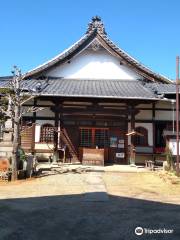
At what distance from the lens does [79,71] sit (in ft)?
75.4

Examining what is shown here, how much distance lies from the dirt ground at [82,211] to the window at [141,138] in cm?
746

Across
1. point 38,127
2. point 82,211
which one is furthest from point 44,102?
point 82,211

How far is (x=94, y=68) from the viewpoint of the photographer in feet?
75.6

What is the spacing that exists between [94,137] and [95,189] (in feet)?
29.2

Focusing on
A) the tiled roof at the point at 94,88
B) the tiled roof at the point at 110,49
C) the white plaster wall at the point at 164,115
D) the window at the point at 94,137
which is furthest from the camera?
the tiled roof at the point at 110,49

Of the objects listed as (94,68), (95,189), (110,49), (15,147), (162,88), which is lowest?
(95,189)

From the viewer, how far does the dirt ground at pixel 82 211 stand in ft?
22.4

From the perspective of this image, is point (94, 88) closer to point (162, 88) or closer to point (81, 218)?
point (162, 88)

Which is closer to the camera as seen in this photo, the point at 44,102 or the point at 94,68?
the point at 44,102

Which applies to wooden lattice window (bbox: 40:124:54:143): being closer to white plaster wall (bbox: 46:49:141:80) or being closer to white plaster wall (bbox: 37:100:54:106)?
white plaster wall (bbox: 37:100:54:106)

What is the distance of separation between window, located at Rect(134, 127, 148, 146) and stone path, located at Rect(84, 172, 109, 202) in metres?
5.98

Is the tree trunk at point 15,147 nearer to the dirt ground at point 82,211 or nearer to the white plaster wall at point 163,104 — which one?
the dirt ground at point 82,211

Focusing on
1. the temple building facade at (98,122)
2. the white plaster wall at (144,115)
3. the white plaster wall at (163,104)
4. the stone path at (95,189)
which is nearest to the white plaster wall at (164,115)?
the temple building facade at (98,122)

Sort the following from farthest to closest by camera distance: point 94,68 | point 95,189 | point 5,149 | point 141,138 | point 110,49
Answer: point 94,68
point 110,49
point 141,138
point 5,149
point 95,189
